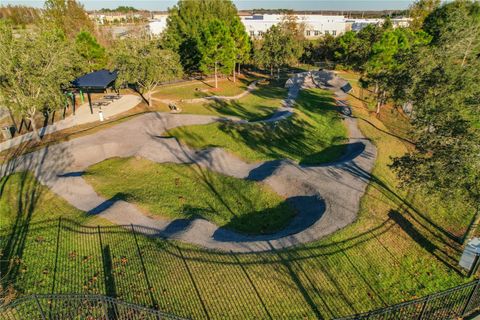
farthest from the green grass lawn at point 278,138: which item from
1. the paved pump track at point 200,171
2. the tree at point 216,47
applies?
the tree at point 216,47

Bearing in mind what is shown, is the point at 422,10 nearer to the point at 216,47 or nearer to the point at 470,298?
the point at 216,47

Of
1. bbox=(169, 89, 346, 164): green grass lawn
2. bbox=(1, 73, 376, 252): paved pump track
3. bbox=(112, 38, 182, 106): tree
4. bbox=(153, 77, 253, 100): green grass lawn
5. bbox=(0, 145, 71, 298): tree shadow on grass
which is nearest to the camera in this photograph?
bbox=(0, 145, 71, 298): tree shadow on grass

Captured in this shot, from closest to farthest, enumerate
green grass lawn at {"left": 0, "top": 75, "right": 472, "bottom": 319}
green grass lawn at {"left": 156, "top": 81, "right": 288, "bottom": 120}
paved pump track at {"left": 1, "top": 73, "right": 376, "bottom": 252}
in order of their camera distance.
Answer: green grass lawn at {"left": 0, "top": 75, "right": 472, "bottom": 319}
paved pump track at {"left": 1, "top": 73, "right": 376, "bottom": 252}
green grass lawn at {"left": 156, "top": 81, "right": 288, "bottom": 120}

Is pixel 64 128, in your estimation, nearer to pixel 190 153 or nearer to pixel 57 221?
pixel 190 153

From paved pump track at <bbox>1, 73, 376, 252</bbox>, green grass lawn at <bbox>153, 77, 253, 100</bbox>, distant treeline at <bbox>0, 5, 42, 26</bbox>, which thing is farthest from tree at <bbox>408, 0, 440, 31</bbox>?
distant treeline at <bbox>0, 5, 42, 26</bbox>

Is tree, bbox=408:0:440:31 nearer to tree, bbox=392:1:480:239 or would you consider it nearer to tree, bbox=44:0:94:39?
tree, bbox=392:1:480:239
